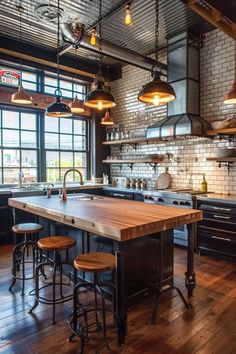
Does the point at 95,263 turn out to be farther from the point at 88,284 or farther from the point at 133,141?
the point at 133,141

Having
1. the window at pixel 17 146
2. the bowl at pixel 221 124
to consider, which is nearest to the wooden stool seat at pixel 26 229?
the window at pixel 17 146

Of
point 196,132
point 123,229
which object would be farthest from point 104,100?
point 196,132

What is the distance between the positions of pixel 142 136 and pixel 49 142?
6.96 ft

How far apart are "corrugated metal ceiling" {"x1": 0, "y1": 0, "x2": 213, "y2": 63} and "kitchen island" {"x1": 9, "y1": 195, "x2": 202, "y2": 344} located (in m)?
3.06

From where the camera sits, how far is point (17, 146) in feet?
18.5

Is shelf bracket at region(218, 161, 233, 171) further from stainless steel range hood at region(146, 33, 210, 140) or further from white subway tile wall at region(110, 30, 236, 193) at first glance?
stainless steel range hood at region(146, 33, 210, 140)

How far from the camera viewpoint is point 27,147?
5.79 meters

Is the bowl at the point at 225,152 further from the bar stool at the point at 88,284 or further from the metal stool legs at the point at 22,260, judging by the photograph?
the metal stool legs at the point at 22,260

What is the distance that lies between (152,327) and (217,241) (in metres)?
2.08

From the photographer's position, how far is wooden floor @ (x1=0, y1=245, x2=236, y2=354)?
2045 millimetres

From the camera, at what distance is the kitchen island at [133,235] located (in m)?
2.06

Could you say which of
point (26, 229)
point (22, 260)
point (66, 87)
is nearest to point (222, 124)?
point (26, 229)

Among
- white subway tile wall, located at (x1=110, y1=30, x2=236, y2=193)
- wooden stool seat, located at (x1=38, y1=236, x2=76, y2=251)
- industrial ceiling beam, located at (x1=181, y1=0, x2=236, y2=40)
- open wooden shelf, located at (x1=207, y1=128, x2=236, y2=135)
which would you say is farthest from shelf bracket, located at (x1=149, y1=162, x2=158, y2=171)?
wooden stool seat, located at (x1=38, y1=236, x2=76, y2=251)

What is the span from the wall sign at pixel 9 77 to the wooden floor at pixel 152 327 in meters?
3.97
